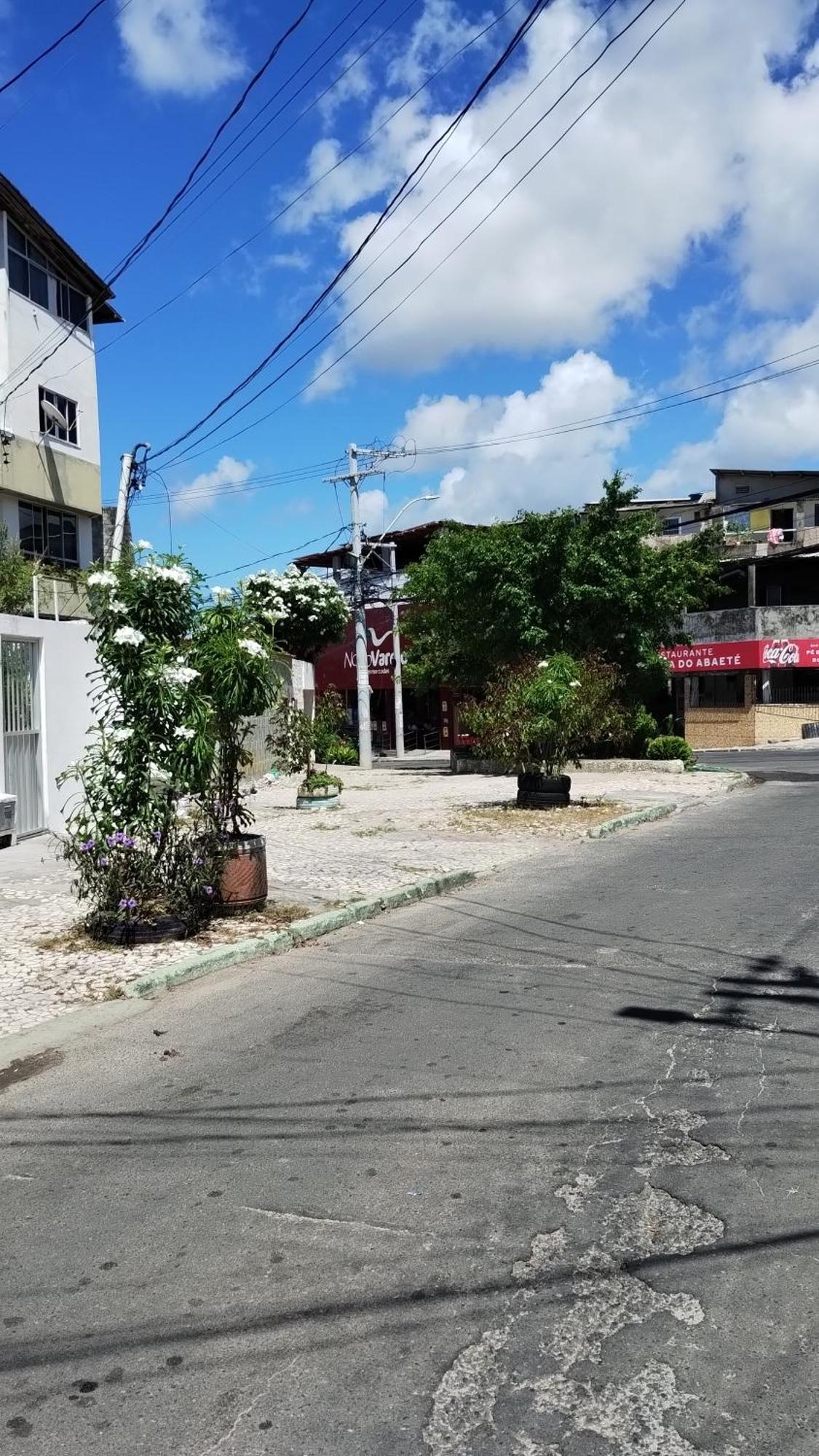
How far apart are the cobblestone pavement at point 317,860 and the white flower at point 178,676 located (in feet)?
6.56

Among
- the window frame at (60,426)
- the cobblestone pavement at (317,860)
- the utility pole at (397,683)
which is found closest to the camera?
the cobblestone pavement at (317,860)

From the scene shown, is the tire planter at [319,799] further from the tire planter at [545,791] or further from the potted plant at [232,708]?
the potted plant at [232,708]

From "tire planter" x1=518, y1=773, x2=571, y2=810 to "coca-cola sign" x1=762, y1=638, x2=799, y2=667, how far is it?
26893 mm

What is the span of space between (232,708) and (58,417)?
74.4 feet

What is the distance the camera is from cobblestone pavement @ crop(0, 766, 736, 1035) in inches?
303

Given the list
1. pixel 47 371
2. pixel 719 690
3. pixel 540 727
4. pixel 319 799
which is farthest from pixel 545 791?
pixel 719 690

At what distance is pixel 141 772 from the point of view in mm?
8609

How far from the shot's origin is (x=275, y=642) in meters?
10.1

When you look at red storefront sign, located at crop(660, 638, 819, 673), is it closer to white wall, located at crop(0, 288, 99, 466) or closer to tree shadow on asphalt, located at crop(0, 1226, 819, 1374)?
white wall, located at crop(0, 288, 99, 466)

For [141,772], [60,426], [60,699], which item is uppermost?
[60,426]

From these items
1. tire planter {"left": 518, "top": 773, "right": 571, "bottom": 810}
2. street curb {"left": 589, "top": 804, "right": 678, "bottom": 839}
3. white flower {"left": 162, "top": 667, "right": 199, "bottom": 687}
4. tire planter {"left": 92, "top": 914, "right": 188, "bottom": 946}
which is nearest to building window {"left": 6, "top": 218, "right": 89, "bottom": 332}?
tire planter {"left": 518, "top": 773, "right": 571, "bottom": 810}

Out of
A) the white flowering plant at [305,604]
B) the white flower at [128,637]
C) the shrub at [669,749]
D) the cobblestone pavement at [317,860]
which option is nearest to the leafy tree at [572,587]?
the shrub at [669,749]

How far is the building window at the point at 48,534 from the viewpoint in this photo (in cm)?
2859

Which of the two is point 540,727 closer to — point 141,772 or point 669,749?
point 141,772
